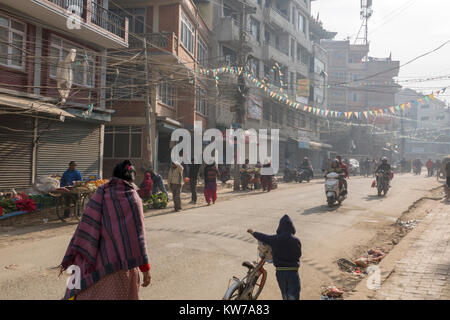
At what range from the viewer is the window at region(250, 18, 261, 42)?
33.0 m

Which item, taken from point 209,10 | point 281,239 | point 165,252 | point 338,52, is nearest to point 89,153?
point 165,252

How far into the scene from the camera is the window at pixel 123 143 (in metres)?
20.8

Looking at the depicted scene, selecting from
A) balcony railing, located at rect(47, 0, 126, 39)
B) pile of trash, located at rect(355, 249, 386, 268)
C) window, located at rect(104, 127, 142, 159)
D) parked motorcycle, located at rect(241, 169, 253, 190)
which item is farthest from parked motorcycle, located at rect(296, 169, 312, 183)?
pile of trash, located at rect(355, 249, 386, 268)

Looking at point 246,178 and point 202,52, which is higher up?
point 202,52

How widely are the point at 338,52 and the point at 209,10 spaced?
44.3 meters

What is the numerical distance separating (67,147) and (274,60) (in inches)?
938

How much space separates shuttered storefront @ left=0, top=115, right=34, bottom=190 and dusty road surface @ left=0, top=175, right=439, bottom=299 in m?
4.41

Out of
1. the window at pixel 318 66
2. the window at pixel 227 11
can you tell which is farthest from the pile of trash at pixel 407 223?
the window at pixel 318 66

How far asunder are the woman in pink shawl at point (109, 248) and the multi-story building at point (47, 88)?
8872mm

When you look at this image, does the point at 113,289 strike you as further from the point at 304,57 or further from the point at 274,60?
the point at 304,57

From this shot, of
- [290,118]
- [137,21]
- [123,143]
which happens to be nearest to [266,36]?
[290,118]
